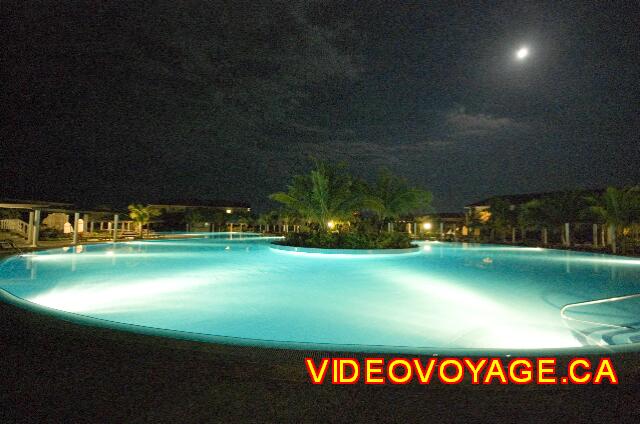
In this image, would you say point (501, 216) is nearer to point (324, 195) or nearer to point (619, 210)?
point (619, 210)

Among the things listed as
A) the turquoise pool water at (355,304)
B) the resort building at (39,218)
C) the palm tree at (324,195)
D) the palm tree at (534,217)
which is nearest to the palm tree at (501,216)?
the palm tree at (534,217)

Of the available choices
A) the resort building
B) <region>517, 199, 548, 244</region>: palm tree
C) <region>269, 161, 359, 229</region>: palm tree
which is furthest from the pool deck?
<region>517, 199, 548, 244</region>: palm tree

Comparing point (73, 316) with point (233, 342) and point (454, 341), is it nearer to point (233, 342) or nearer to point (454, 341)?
point (233, 342)

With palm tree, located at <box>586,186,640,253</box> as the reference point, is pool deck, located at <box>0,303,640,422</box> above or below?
below

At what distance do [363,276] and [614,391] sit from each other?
717 cm

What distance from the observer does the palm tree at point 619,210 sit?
1970cm

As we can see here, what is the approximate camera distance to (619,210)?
20047 millimetres

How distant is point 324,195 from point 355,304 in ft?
44.2

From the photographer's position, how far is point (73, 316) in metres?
3.99

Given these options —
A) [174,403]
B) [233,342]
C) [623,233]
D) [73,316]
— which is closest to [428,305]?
[233,342]

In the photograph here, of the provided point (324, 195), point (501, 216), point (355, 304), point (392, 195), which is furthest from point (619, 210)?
point (355, 304)

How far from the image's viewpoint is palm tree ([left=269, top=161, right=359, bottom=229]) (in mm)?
19250

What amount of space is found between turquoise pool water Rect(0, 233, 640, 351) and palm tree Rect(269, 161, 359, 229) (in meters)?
9.31

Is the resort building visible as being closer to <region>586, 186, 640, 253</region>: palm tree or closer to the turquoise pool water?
the turquoise pool water
